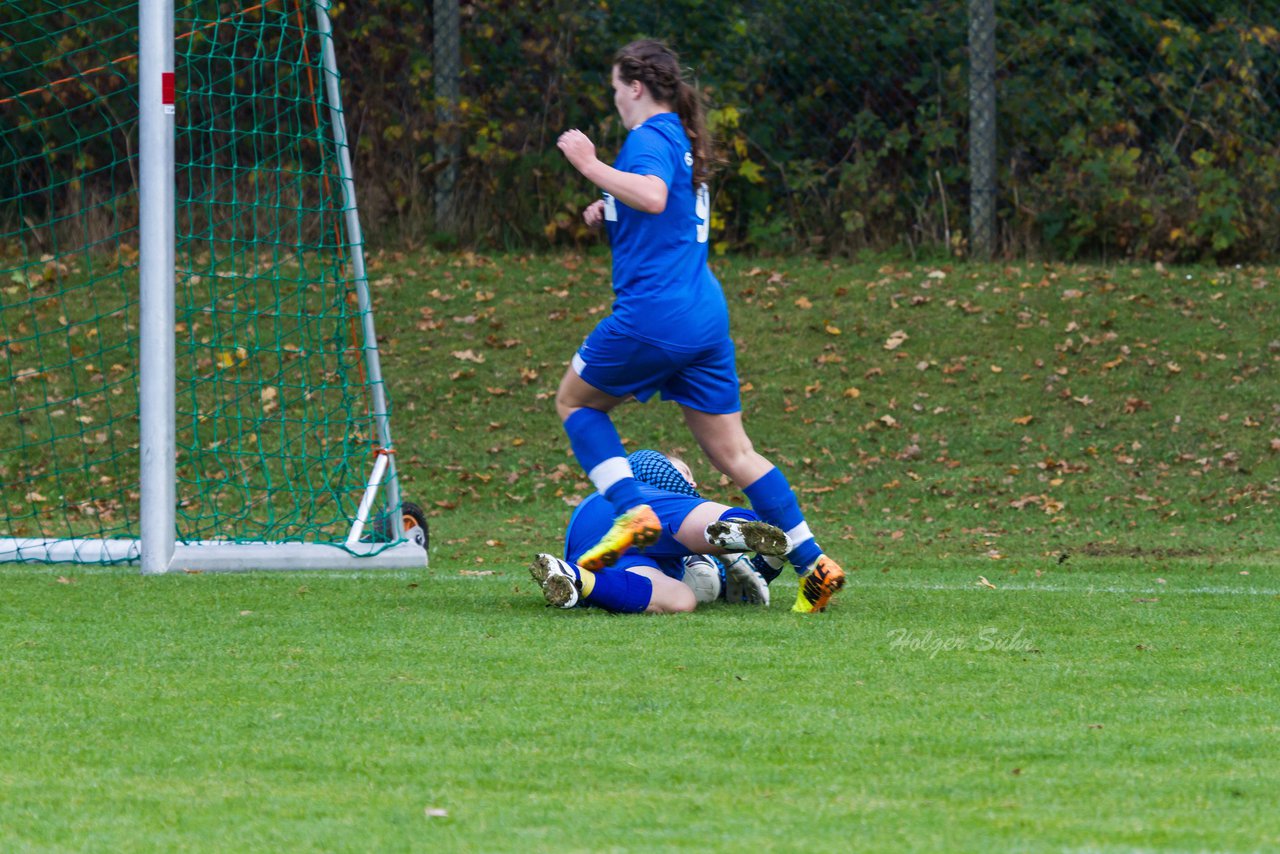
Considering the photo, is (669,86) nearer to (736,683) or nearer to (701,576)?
(701,576)

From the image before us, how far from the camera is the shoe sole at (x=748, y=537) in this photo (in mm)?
5281

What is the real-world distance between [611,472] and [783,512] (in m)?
0.59

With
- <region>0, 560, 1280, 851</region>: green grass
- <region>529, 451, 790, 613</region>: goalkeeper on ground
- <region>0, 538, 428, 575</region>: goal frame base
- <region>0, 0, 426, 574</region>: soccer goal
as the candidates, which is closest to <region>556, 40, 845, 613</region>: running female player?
<region>529, 451, 790, 613</region>: goalkeeper on ground

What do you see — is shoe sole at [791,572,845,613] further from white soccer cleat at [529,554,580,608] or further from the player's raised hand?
the player's raised hand

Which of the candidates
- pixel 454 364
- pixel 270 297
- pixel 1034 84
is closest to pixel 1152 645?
pixel 454 364

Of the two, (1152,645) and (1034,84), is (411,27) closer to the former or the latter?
(1034,84)

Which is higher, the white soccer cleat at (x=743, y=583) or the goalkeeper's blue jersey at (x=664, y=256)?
the goalkeeper's blue jersey at (x=664, y=256)

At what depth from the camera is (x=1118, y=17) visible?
14617 mm

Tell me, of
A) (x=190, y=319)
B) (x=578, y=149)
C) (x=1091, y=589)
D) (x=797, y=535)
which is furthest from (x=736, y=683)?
(x=190, y=319)

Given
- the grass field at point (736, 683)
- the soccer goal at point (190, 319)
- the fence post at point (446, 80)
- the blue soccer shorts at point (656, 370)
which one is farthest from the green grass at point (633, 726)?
the fence post at point (446, 80)

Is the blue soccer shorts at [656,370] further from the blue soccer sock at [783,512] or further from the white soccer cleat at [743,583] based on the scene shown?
the white soccer cleat at [743,583]

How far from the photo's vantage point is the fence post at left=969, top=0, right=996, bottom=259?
14.1m

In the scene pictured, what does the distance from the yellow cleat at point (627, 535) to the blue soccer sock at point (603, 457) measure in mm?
68

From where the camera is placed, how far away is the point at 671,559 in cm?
578
